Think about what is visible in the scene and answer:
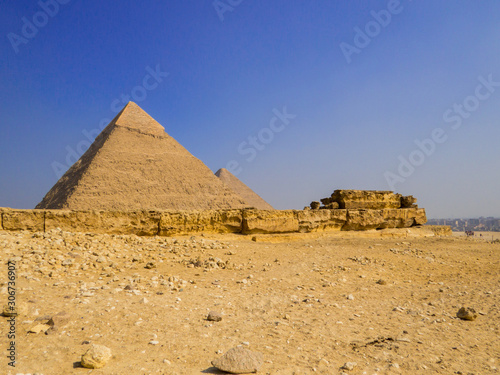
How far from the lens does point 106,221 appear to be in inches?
207

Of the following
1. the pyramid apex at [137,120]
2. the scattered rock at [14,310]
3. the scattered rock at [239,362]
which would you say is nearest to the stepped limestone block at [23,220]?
the scattered rock at [14,310]

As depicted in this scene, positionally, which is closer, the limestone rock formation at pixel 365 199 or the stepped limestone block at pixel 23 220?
the stepped limestone block at pixel 23 220

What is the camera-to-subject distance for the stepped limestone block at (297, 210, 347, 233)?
704 centimetres

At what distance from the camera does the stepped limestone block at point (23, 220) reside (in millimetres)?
4723

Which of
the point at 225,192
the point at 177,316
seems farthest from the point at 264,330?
the point at 225,192

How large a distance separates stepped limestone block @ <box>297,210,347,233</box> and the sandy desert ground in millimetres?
2481

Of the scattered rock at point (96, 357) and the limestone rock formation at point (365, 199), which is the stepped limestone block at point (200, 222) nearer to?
the limestone rock formation at point (365, 199)

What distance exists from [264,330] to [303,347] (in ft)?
1.09

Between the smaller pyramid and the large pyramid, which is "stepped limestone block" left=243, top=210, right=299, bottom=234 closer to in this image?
the large pyramid

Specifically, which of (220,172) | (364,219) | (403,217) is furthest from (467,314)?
(220,172)

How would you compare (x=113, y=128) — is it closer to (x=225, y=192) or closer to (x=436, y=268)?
(x=225, y=192)

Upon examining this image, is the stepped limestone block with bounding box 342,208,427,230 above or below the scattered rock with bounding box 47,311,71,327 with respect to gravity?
above

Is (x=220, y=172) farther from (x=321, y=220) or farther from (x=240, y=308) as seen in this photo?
(x=240, y=308)

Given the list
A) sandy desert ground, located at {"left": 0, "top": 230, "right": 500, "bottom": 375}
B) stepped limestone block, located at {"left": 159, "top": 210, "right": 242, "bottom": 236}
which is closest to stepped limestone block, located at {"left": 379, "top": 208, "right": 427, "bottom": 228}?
sandy desert ground, located at {"left": 0, "top": 230, "right": 500, "bottom": 375}
